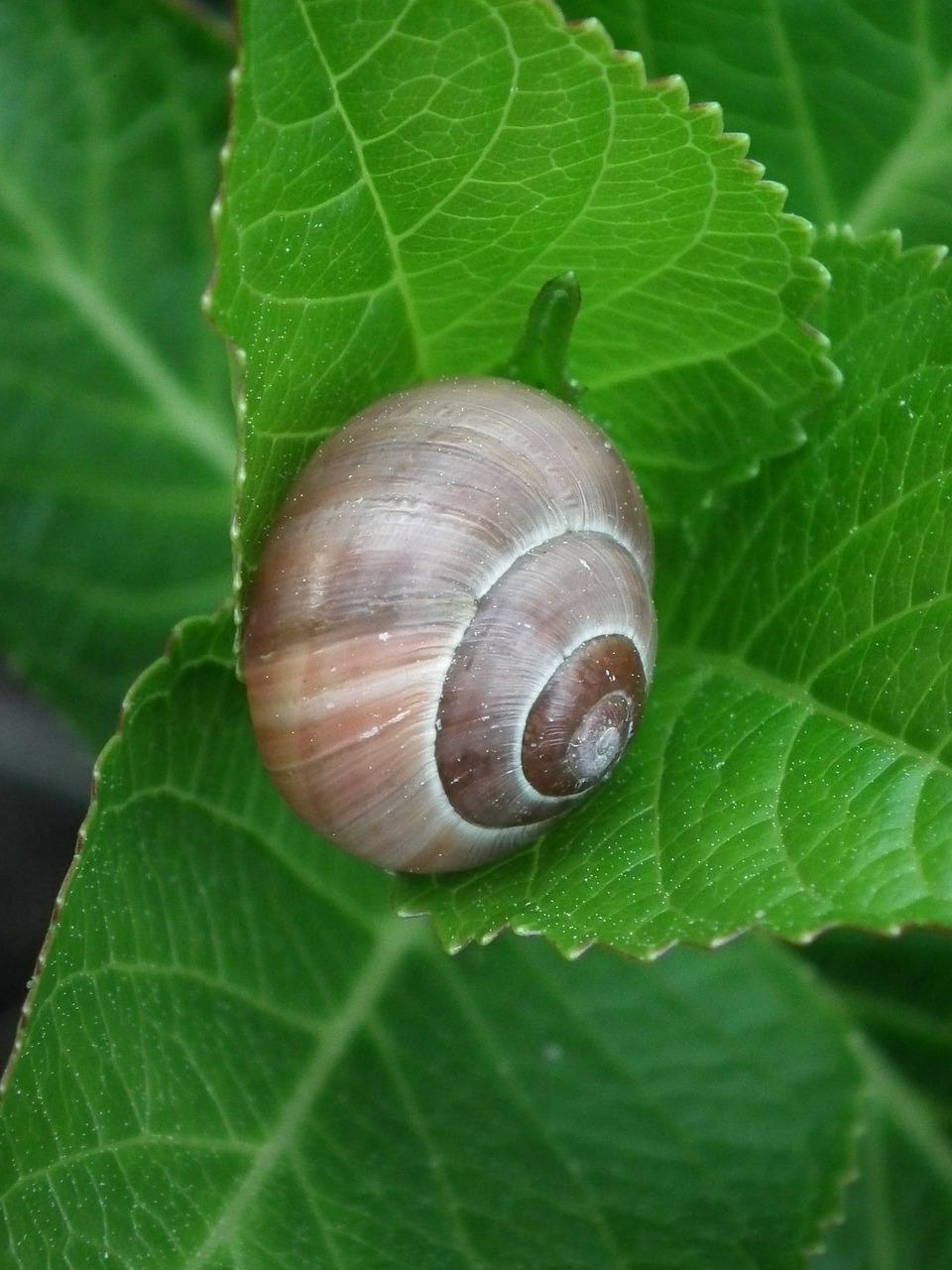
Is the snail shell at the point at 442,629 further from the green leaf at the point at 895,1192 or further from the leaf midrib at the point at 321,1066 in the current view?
the green leaf at the point at 895,1192

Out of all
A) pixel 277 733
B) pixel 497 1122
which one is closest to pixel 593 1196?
pixel 497 1122

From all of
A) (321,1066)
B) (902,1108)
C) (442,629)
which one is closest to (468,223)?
(442,629)

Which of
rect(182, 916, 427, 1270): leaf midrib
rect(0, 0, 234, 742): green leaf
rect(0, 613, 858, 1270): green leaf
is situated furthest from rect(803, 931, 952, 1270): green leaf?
rect(0, 0, 234, 742): green leaf

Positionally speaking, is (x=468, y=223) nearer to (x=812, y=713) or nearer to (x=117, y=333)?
(x=812, y=713)

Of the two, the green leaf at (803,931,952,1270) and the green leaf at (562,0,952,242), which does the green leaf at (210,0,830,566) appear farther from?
the green leaf at (803,931,952,1270)

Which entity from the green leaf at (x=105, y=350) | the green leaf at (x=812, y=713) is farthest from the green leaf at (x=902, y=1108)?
the green leaf at (x=105, y=350)

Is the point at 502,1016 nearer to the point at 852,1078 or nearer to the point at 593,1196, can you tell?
the point at 593,1196

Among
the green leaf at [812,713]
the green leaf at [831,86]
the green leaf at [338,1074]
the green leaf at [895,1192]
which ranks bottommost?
the green leaf at [895,1192]
